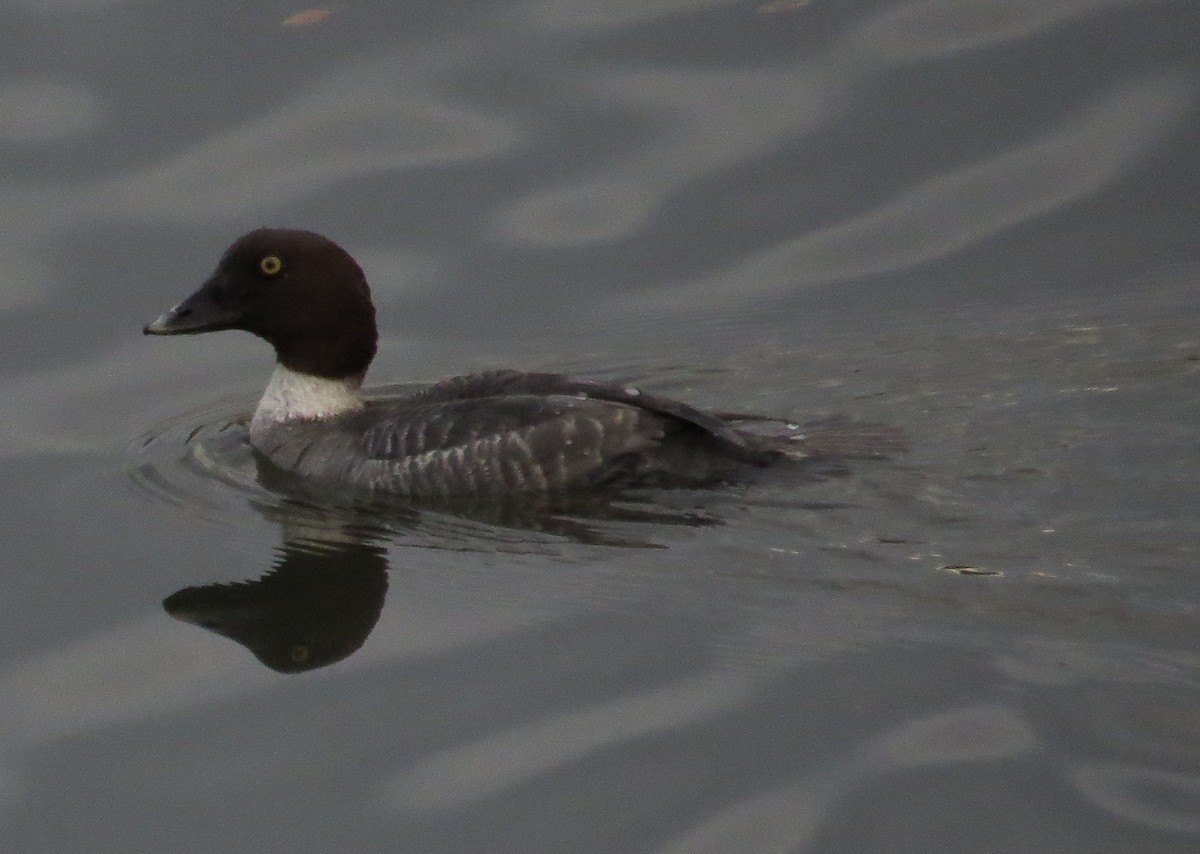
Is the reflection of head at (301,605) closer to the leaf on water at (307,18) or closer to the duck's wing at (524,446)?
the duck's wing at (524,446)

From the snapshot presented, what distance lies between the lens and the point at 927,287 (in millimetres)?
12172

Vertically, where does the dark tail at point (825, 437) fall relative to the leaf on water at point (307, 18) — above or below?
below

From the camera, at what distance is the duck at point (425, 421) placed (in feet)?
32.6

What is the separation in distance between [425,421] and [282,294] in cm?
106

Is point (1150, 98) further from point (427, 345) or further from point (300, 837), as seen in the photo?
point (300, 837)

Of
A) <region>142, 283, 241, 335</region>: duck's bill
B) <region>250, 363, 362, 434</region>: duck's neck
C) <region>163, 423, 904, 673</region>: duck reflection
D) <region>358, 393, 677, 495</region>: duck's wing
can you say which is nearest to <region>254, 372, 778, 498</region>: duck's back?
<region>358, 393, 677, 495</region>: duck's wing

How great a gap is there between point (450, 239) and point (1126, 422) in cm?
410

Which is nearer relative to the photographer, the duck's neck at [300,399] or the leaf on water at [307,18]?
the duck's neck at [300,399]

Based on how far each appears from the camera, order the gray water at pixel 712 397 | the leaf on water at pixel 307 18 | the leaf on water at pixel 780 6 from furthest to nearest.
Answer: the leaf on water at pixel 780 6, the leaf on water at pixel 307 18, the gray water at pixel 712 397

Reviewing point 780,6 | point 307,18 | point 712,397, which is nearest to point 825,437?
point 712,397

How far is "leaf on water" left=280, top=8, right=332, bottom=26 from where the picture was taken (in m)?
14.1

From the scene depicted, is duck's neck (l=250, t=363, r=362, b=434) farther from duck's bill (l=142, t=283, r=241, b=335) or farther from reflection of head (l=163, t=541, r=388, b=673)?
reflection of head (l=163, t=541, r=388, b=673)

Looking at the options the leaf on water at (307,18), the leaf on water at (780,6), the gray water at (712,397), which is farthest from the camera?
the leaf on water at (780,6)

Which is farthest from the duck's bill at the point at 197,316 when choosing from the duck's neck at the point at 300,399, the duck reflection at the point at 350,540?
the duck reflection at the point at 350,540
